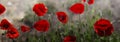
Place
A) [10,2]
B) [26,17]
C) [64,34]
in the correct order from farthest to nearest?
[10,2] < [26,17] < [64,34]

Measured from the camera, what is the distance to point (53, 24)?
302 cm

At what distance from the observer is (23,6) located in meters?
3.28

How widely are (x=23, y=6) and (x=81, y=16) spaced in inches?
22.1

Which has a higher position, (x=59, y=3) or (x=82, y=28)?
(x=59, y=3)

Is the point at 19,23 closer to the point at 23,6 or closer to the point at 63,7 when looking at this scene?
the point at 23,6

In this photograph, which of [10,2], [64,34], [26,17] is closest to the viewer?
[64,34]

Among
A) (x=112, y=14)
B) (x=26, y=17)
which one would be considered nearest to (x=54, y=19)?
(x=26, y=17)

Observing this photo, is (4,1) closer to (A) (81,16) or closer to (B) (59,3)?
(B) (59,3)

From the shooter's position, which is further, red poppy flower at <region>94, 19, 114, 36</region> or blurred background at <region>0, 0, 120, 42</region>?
blurred background at <region>0, 0, 120, 42</region>

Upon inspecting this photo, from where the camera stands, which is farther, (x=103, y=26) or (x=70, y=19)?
(x=70, y=19)

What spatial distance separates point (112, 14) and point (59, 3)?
1.59 feet

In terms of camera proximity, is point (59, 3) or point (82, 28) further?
point (59, 3)

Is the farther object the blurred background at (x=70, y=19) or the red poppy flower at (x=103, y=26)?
the blurred background at (x=70, y=19)

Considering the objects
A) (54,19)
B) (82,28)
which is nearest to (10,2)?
(54,19)
